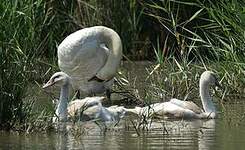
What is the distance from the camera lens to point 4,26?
29.8 feet

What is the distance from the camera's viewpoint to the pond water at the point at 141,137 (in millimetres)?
7781

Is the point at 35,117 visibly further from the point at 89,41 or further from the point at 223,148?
the point at 89,41

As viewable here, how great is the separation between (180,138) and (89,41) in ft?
13.5

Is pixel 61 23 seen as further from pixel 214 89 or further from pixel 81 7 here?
pixel 214 89

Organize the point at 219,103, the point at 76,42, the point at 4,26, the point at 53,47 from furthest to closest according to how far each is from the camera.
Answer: the point at 53,47, the point at 76,42, the point at 219,103, the point at 4,26

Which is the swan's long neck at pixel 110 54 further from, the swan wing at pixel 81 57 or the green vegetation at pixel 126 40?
the green vegetation at pixel 126 40

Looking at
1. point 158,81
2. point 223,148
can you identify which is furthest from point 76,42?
point 223,148

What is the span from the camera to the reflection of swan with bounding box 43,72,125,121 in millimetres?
9719

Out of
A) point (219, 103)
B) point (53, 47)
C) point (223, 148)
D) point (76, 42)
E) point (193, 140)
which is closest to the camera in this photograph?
point (223, 148)

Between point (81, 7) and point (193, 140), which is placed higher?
point (81, 7)

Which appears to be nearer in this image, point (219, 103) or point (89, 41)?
point (219, 103)

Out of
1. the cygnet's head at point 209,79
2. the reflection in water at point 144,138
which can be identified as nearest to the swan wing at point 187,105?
the cygnet's head at point 209,79

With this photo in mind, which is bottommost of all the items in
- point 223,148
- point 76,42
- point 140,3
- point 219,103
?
point 223,148

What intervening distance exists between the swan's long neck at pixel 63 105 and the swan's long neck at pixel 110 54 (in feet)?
7.45
